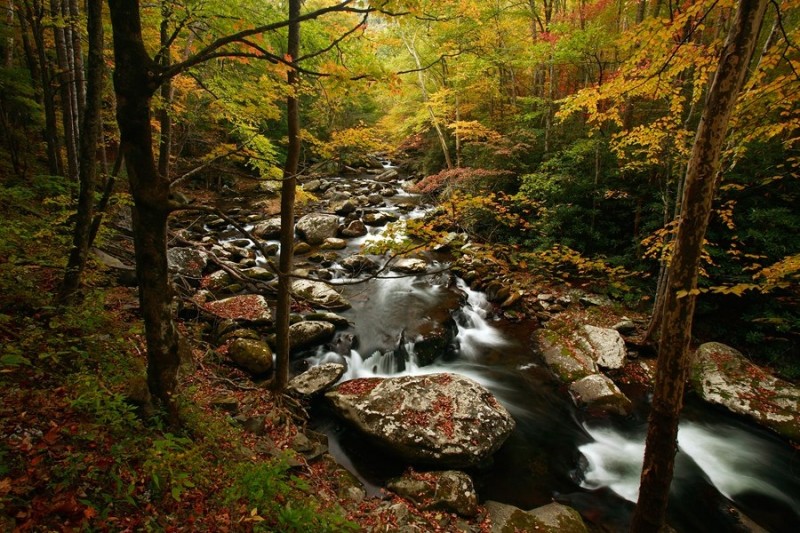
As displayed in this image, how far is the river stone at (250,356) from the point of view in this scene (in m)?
7.24

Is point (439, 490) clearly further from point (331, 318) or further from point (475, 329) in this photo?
point (475, 329)

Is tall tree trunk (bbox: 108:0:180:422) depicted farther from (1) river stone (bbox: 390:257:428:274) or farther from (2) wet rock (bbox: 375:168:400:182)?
(2) wet rock (bbox: 375:168:400:182)

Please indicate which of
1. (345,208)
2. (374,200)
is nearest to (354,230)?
(345,208)

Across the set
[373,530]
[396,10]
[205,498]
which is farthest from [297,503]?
[396,10]

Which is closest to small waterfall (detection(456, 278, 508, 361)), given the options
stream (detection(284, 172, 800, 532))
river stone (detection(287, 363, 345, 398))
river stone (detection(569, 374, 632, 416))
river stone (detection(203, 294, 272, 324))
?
stream (detection(284, 172, 800, 532))

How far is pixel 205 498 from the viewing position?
10.1 feet

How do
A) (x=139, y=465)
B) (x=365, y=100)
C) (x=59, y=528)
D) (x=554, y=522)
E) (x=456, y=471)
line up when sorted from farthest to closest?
1. (x=365, y=100)
2. (x=456, y=471)
3. (x=554, y=522)
4. (x=139, y=465)
5. (x=59, y=528)

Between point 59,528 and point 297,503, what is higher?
point 59,528

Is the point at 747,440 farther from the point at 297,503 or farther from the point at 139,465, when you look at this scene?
the point at 139,465

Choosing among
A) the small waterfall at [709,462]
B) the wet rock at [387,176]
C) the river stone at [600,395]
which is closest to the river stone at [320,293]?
the river stone at [600,395]

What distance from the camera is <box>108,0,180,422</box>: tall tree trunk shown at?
93.7 inches

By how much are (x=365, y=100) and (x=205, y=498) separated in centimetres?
2940

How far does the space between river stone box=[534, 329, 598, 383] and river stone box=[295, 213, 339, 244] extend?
385 inches

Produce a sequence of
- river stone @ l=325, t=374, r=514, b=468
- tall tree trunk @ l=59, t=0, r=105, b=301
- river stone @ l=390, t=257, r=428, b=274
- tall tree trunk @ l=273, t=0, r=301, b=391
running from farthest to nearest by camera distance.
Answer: river stone @ l=390, t=257, r=428, b=274, river stone @ l=325, t=374, r=514, b=468, tall tree trunk @ l=273, t=0, r=301, b=391, tall tree trunk @ l=59, t=0, r=105, b=301
